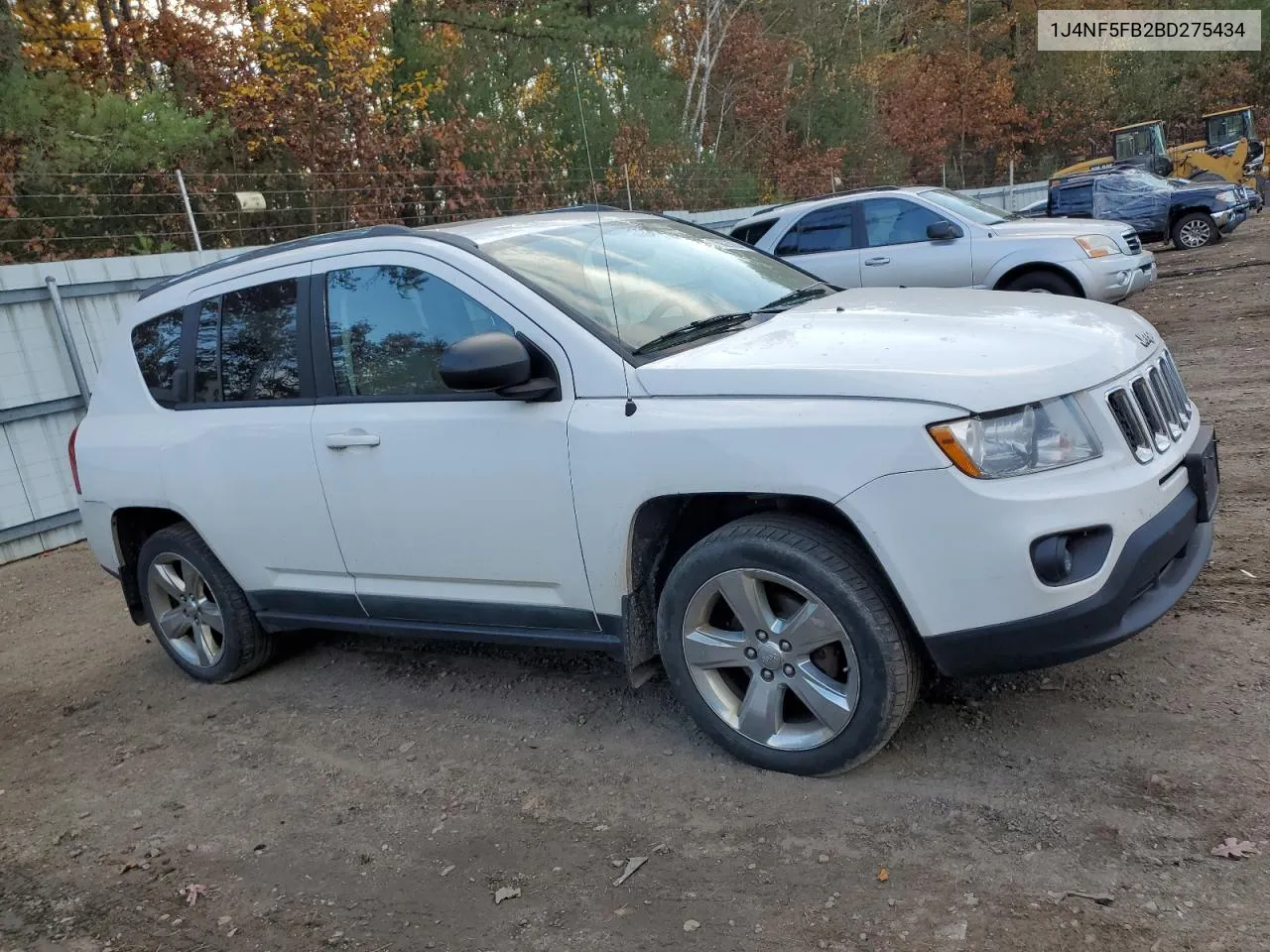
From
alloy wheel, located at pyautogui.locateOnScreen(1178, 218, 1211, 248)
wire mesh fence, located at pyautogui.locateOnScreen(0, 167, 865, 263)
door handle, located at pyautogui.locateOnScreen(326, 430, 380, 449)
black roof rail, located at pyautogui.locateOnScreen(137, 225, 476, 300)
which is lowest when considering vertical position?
alloy wheel, located at pyautogui.locateOnScreen(1178, 218, 1211, 248)

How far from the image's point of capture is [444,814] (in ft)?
A: 11.5

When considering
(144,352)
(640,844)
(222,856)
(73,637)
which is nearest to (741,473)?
(640,844)

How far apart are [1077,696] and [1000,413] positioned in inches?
49.2

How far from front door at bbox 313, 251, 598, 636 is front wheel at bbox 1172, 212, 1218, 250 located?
18.1 m

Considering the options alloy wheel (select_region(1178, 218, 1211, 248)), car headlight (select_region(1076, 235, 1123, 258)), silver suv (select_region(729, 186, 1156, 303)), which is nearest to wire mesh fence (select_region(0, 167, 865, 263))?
silver suv (select_region(729, 186, 1156, 303))

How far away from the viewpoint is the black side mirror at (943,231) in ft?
34.3

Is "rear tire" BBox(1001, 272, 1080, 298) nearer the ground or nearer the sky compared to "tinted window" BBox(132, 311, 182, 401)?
nearer the ground

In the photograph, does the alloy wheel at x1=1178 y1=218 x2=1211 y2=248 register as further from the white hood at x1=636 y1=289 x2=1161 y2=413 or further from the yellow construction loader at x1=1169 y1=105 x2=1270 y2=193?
the white hood at x1=636 y1=289 x2=1161 y2=413

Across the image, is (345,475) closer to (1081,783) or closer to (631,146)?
(1081,783)

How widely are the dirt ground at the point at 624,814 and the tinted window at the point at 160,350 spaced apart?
1.47 m

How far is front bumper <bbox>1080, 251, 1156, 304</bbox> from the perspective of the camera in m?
9.95

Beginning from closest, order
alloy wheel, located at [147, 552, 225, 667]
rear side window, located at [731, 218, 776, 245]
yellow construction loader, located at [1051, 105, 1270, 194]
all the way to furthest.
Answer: alloy wheel, located at [147, 552, 225, 667] < rear side window, located at [731, 218, 776, 245] < yellow construction loader, located at [1051, 105, 1270, 194]

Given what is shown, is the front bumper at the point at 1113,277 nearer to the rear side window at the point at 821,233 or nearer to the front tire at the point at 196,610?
the rear side window at the point at 821,233

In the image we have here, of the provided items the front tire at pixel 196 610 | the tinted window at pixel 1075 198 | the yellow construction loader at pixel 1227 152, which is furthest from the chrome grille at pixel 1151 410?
the yellow construction loader at pixel 1227 152
